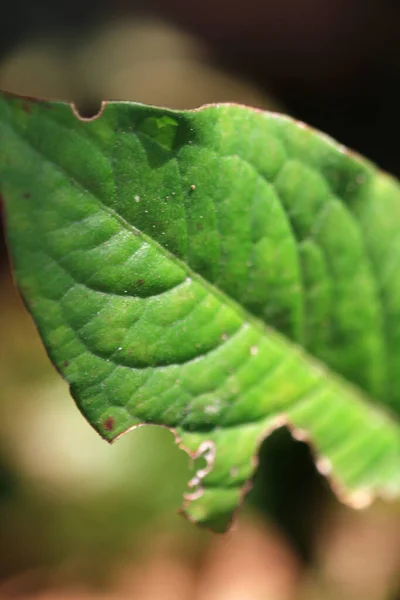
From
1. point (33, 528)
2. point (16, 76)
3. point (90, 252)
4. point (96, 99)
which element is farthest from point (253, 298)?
point (16, 76)

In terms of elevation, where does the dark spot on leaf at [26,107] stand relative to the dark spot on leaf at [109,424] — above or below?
above

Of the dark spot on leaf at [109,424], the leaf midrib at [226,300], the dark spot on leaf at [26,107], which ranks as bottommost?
the dark spot on leaf at [109,424]

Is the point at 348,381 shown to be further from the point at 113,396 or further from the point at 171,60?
the point at 171,60

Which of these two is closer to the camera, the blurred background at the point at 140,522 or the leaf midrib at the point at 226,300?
the leaf midrib at the point at 226,300

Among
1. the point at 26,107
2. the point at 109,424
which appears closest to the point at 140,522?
the point at 109,424

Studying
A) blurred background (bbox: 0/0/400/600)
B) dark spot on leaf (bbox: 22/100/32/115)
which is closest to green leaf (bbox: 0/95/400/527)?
dark spot on leaf (bbox: 22/100/32/115)

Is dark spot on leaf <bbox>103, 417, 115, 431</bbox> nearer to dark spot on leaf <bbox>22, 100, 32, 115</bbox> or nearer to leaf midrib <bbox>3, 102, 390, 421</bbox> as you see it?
leaf midrib <bbox>3, 102, 390, 421</bbox>

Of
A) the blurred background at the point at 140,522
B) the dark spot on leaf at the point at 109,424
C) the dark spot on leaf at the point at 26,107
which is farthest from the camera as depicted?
the blurred background at the point at 140,522

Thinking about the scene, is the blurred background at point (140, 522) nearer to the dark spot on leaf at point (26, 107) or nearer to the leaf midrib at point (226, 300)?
the leaf midrib at point (226, 300)

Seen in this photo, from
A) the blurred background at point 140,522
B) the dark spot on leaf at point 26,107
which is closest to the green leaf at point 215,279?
the dark spot on leaf at point 26,107

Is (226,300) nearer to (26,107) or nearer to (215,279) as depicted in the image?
(215,279)
